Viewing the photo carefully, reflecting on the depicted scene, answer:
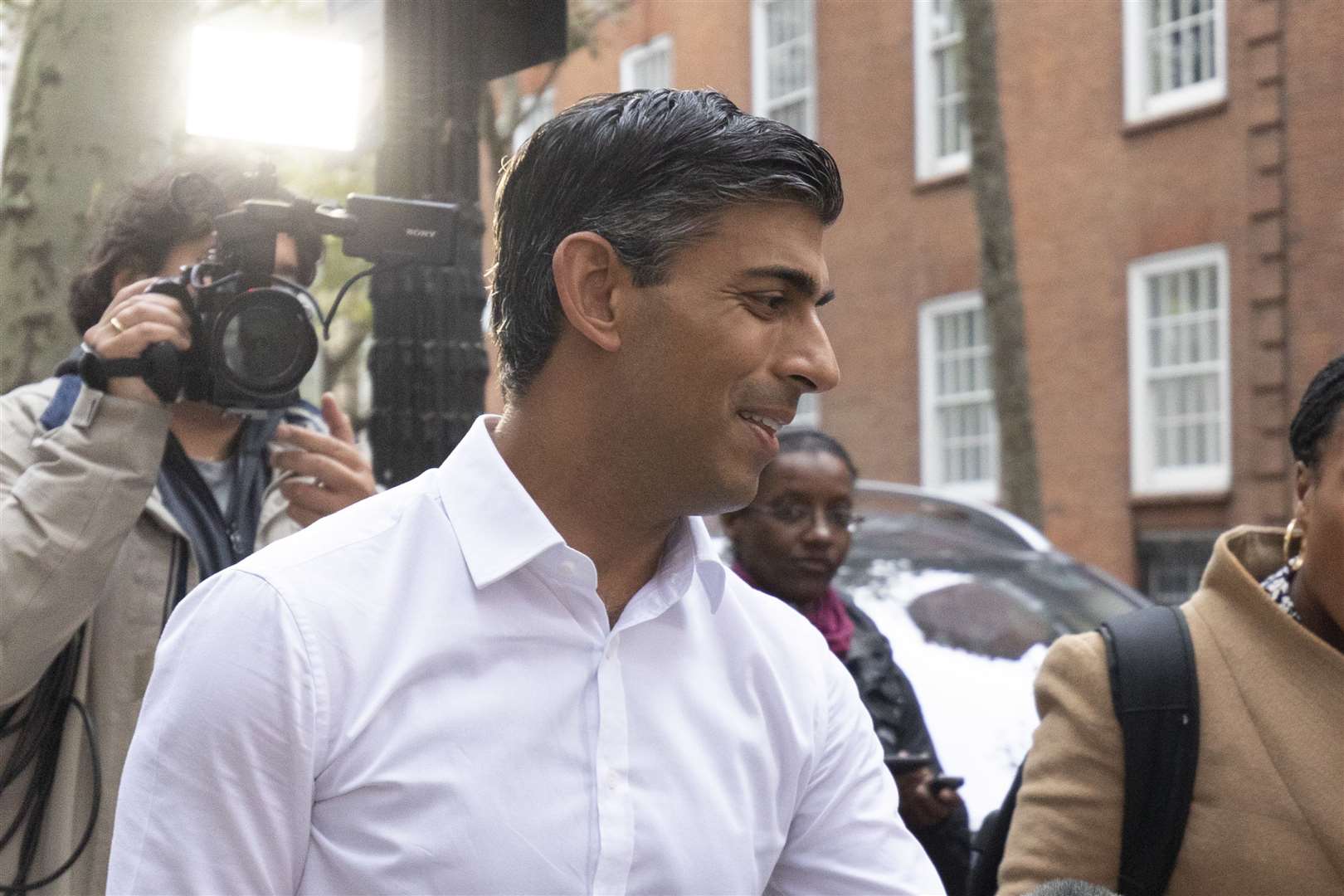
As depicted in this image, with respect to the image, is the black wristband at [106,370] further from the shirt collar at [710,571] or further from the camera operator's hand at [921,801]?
the camera operator's hand at [921,801]

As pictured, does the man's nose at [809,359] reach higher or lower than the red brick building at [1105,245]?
lower

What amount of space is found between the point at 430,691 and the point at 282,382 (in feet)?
4.20

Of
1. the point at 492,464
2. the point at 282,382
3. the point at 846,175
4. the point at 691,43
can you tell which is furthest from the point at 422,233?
the point at 691,43

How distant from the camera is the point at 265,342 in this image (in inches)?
121

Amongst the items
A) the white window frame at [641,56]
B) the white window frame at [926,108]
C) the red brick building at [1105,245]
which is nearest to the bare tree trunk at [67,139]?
the red brick building at [1105,245]

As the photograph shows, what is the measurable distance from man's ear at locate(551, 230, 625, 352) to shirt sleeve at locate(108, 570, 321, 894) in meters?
0.46

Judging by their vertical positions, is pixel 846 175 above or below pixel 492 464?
above

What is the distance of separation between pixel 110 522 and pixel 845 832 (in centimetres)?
128

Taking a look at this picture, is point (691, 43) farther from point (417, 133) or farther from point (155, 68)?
point (417, 133)

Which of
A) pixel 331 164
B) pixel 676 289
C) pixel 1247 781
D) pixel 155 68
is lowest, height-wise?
pixel 1247 781

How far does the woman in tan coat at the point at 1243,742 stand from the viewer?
2914 millimetres

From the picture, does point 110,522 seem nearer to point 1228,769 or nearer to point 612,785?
point 612,785

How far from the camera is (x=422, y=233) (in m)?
3.35

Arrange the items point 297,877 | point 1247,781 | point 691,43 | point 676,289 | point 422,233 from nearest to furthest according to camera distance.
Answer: point 297,877, point 676,289, point 1247,781, point 422,233, point 691,43
